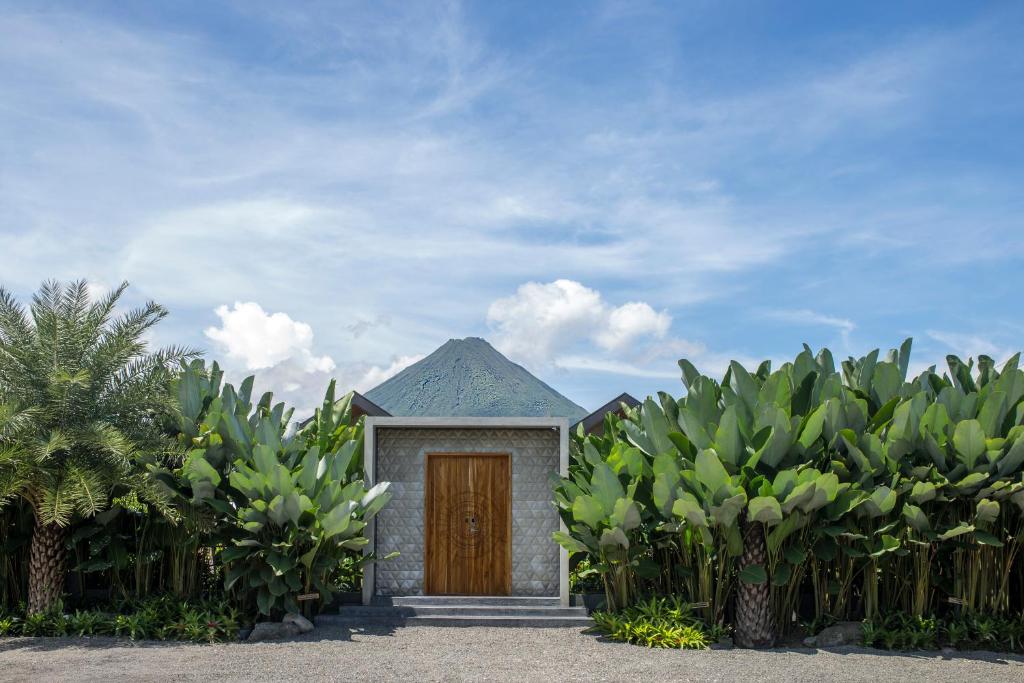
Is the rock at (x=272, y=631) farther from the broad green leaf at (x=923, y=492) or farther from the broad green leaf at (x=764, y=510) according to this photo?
the broad green leaf at (x=923, y=492)

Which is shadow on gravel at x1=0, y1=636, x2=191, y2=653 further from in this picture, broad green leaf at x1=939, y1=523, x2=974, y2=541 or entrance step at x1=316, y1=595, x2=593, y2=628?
broad green leaf at x1=939, y1=523, x2=974, y2=541

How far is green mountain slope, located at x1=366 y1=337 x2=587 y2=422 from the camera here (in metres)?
67.2

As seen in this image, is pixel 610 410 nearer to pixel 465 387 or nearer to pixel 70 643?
pixel 70 643

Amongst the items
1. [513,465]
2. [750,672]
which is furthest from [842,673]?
[513,465]

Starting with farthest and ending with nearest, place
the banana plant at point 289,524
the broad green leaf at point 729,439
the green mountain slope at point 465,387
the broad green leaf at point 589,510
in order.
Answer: the green mountain slope at point 465,387, the broad green leaf at point 589,510, the banana plant at point 289,524, the broad green leaf at point 729,439

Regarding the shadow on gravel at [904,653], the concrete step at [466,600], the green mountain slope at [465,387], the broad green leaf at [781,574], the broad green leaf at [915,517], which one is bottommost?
the shadow on gravel at [904,653]

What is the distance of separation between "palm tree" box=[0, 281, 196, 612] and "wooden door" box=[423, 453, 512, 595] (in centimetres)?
289

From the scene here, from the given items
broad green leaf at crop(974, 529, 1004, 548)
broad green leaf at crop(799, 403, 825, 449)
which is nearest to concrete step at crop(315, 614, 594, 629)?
broad green leaf at crop(799, 403, 825, 449)

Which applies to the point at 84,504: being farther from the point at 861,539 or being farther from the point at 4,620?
the point at 861,539

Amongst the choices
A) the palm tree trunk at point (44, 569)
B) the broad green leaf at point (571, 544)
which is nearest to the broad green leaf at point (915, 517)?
the broad green leaf at point (571, 544)

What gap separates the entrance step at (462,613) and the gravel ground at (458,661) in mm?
472

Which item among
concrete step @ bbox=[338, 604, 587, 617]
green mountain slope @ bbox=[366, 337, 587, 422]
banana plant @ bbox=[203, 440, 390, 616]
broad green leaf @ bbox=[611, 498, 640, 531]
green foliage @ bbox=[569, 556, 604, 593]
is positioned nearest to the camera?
broad green leaf @ bbox=[611, 498, 640, 531]

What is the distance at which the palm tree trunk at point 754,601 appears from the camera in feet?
28.0

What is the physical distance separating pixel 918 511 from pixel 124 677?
703 centimetres
